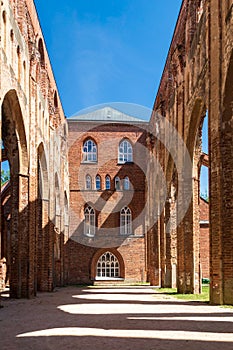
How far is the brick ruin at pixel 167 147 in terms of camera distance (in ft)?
42.5

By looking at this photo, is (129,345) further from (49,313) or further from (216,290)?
(216,290)

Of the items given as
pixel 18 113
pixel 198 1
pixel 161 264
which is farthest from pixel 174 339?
pixel 161 264

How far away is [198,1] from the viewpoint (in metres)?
17.1

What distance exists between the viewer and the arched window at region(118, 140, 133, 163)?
34.6m

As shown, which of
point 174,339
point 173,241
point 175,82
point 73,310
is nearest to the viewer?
point 174,339

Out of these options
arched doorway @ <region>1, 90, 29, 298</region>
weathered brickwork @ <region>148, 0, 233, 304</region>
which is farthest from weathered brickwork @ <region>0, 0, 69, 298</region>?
weathered brickwork @ <region>148, 0, 233, 304</region>

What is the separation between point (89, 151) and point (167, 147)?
40.3 feet

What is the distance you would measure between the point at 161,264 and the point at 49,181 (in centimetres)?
726

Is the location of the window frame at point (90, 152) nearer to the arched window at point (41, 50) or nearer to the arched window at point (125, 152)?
the arched window at point (125, 152)

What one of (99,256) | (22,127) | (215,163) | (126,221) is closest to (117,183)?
(126,221)

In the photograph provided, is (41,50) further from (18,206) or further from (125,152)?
(125,152)

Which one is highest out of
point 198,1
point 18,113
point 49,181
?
point 198,1

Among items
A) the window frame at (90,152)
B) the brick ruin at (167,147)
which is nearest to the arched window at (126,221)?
the window frame at (90,152)

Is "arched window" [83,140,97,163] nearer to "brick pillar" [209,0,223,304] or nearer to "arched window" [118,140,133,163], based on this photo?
"arched window" [118,140,133,163]
